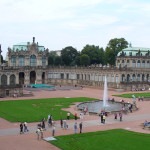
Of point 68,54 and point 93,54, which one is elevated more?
point 93,54

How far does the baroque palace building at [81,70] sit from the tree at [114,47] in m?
21.8

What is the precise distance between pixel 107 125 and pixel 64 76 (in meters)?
81.3

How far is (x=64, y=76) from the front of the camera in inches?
4906

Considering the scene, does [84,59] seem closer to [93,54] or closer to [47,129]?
[93,54]

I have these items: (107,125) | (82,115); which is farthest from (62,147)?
(82,115)

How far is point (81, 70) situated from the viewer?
4779 inches

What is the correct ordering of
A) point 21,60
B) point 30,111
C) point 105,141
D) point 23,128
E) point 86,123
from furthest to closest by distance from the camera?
point 21,60 → point 30,111 → point 86,123 → point 23,128 → point 105,141

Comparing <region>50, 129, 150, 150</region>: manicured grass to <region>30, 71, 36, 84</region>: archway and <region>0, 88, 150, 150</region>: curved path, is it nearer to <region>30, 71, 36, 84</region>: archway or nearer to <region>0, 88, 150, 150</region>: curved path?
<region>0, 88, 150, 150</region>: curved path

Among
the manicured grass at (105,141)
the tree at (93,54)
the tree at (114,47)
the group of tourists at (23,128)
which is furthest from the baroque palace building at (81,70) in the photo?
the group of tourists at (23,128)

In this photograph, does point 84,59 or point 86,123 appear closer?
point 86,123

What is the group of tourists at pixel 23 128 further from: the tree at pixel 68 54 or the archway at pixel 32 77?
the tree at pixel 68 54

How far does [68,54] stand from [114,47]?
81.7 feet

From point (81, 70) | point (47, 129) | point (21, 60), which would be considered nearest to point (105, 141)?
point (47, 129)

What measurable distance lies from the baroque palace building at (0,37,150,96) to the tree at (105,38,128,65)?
21.8m
